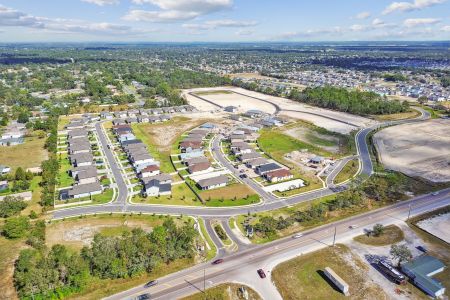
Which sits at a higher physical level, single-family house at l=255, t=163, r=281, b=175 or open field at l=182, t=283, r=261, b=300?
single-family house at l=255, t=163, r=281, b=175

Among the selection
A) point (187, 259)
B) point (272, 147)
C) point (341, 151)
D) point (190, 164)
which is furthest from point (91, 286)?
point (341, 151)

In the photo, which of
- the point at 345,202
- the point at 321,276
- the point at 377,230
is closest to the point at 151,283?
the point at 321,276

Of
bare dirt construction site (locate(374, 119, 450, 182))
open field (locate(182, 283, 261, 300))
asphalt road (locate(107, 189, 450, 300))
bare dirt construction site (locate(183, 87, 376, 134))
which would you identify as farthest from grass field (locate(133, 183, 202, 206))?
bare dirt construction site (locate(183, 87, 376, 134))

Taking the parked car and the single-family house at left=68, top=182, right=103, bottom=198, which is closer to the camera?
the parked car

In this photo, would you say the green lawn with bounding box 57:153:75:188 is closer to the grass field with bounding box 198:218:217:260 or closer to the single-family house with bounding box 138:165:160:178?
the single-family house with bounding box 138:165:160:178

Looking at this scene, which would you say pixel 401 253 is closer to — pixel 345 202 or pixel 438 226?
pixel 438 226

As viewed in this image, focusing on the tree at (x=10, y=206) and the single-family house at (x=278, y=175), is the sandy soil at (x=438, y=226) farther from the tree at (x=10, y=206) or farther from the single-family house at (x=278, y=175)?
the tree at (x=10, y=206)
